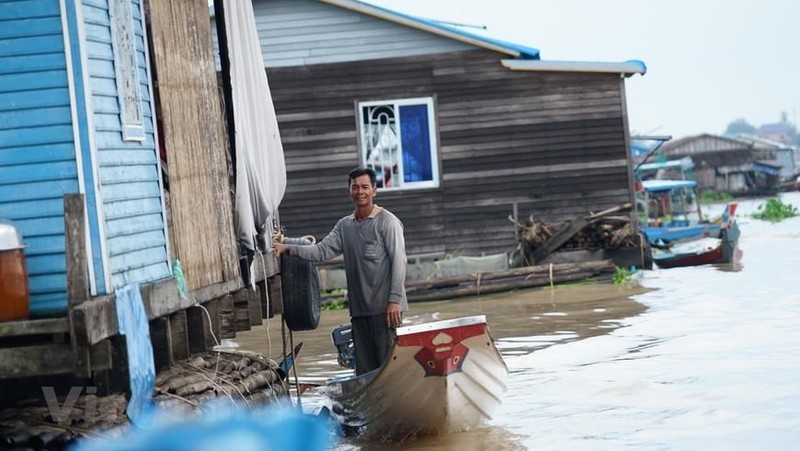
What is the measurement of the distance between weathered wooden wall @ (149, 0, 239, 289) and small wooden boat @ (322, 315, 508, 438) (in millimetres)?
1616

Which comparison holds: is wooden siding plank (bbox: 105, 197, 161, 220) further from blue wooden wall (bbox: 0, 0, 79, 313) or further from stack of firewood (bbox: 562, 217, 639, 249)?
stack of firewood (bbox: 562, 217, 639, 249)

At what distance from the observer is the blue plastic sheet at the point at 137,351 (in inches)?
315

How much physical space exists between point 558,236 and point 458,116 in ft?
10.1

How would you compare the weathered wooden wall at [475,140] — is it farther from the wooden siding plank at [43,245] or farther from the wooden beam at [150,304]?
the wooden siding plank at [43,245]

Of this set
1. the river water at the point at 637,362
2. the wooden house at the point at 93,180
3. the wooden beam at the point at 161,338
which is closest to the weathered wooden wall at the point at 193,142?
the wooden house at the point at 93,180

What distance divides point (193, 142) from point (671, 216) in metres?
28.4

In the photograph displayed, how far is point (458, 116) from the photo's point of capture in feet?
78.1

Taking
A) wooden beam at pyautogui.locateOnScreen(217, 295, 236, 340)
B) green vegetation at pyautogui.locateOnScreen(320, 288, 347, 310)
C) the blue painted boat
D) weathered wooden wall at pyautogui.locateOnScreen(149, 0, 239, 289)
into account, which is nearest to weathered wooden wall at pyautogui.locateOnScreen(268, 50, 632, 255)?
green vegetation at pyautogui.locateOnScreen(320, 288, 347, 310)

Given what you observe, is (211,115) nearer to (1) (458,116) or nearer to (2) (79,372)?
(2) (79,372)

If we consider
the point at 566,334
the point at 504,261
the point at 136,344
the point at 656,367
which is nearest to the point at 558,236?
the point at 504,261

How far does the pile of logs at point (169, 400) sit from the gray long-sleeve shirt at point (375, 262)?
1.10 meters

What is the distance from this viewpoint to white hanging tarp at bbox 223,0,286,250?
36.2 feet

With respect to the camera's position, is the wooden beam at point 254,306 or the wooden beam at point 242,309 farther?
the wooden beam at point 254,306

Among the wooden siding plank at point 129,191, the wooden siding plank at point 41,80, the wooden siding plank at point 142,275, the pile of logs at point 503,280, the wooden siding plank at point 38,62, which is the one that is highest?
the wooden siding plank at point 38,62
